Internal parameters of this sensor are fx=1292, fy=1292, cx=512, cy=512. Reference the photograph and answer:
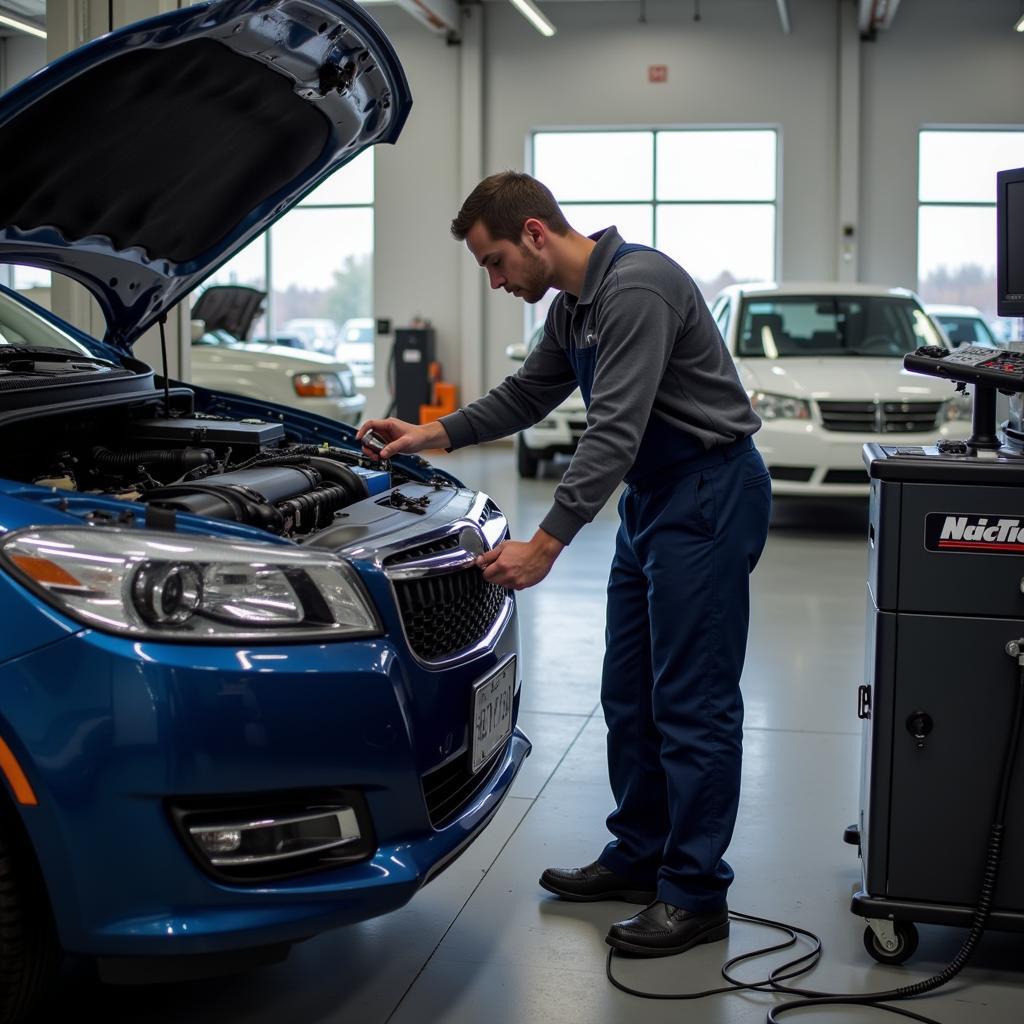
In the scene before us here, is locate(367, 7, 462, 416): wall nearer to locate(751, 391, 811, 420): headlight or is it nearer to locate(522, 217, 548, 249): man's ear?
locate(751, 391, 811, 420): headlight

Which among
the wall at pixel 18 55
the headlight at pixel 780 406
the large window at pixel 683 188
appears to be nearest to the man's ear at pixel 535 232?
the headlight at pixel 780 406

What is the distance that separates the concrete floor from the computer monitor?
122 cm

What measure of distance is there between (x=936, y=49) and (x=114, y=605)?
14243 mm

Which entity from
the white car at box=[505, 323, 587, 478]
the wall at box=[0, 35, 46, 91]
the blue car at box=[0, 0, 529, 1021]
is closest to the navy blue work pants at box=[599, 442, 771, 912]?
the blue car at box=[0, 0, 529, 1021]

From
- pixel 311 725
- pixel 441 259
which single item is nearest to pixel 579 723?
pixel 311 725

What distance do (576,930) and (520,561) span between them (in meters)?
Result: 0.80

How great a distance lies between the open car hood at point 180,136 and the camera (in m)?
2.15

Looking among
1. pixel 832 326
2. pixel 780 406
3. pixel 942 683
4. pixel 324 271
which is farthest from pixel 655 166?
pixel 942 683

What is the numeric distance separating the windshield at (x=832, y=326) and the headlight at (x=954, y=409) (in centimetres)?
64

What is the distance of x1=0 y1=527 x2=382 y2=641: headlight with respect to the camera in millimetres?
1667

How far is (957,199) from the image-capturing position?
1441cm

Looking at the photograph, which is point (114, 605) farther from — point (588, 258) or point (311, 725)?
point (588, 258)

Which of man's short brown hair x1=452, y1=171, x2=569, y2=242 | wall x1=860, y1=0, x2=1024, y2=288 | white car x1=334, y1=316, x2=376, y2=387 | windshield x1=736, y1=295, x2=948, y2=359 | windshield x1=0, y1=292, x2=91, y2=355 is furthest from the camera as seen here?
white car x1=334, y1=316, x2=376, y2=387

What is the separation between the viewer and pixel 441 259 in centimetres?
1484
